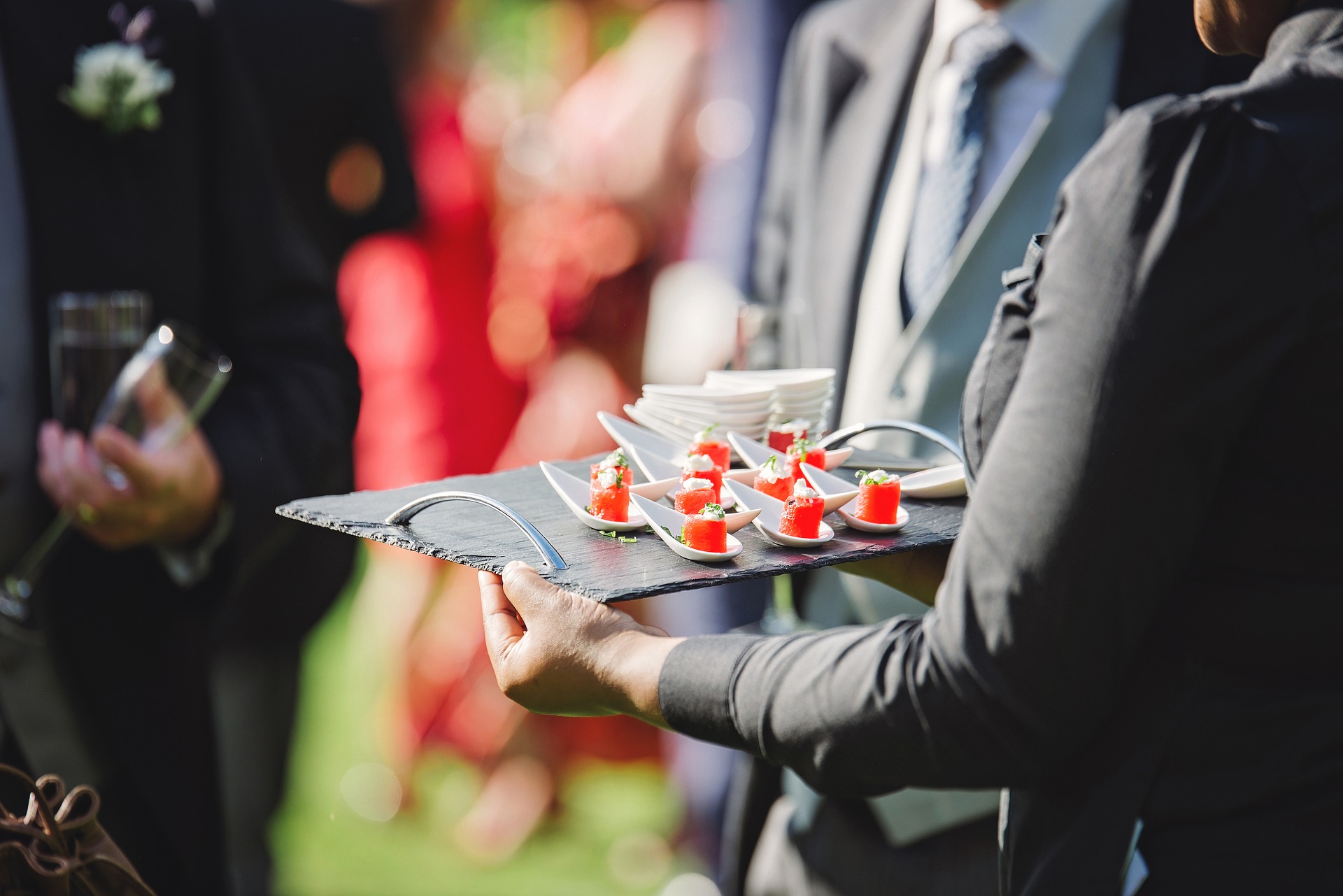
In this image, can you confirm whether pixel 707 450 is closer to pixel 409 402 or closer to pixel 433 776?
pixel 409 402

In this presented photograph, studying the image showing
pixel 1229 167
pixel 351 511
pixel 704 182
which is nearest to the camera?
pixel 1229 167

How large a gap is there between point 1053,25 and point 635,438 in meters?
0.99

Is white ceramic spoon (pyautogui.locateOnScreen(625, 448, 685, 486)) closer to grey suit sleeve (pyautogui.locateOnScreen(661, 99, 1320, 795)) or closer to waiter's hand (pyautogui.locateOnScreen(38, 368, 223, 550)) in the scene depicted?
grey suit sleeve (pyautogui.locateOnScreen(661, 99, 1320, 795))

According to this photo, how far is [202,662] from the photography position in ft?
6.13

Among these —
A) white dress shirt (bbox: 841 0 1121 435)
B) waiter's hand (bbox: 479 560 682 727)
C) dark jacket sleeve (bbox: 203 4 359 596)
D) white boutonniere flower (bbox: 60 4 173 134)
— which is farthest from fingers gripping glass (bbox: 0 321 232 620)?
white dress shirt (bbox: 841 0 1121 435)

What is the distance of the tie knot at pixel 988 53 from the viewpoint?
1736mm

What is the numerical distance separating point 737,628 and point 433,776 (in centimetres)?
157

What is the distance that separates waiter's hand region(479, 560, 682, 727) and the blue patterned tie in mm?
962

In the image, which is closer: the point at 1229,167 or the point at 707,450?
the point at 1229,167

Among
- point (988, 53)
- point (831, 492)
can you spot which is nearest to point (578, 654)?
point (831, 492)

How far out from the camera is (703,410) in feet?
4.18

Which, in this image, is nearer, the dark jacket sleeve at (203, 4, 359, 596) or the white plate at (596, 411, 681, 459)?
the white plate at (596, 411, 681, 459)

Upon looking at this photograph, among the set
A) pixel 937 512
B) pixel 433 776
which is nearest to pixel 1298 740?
pixel 937 512

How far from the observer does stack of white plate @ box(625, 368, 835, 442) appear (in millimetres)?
1278
